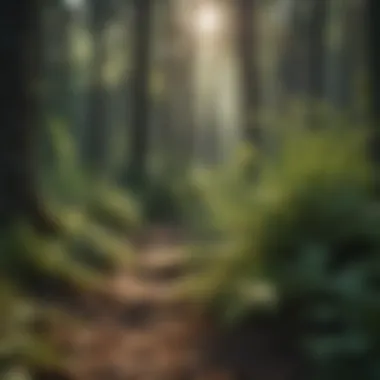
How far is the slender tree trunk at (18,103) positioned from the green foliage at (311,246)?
1.51 meters

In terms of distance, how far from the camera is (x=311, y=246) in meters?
5.24

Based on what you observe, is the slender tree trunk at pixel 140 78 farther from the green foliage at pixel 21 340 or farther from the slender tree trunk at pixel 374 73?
the green foliage at pixel 21 340

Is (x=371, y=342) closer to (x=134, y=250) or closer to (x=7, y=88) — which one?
(x=7, y=88)

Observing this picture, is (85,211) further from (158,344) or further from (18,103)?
(158,344)

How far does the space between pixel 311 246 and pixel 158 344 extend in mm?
1257

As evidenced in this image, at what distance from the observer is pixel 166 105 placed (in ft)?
89.7

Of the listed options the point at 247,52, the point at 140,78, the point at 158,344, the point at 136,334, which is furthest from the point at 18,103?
the point at 140,78

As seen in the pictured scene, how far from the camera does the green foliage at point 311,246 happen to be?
4.66 m

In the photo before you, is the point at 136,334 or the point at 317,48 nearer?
the point at 136,334

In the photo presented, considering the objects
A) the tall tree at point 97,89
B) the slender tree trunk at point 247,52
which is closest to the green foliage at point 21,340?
the slender tree trunk at point 247,52

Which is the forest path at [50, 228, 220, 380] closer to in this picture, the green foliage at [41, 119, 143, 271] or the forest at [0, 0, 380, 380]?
the forest at [0, 0, 380, 380]

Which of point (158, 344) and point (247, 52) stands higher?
point (247, 52)

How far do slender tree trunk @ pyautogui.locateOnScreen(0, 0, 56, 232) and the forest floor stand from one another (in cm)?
97

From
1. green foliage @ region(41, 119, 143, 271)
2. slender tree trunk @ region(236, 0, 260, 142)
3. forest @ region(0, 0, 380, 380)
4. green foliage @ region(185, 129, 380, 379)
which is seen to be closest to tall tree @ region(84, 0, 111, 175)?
slender tree trunk @ region(236, 0, 260, 142)
